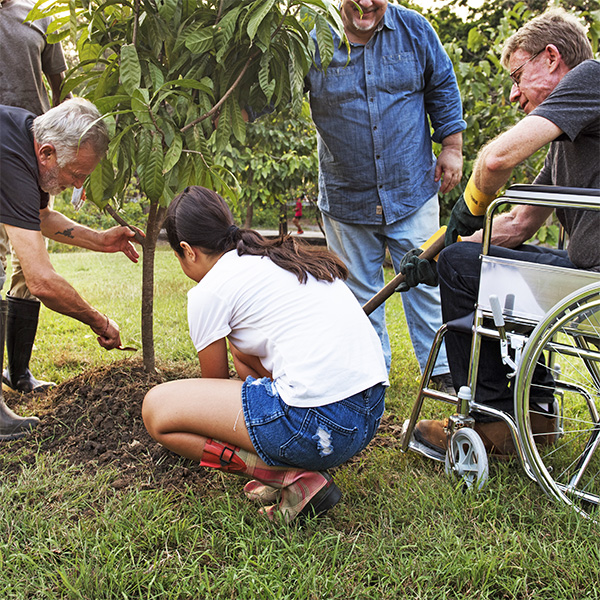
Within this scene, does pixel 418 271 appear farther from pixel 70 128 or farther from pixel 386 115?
pixel 70 128

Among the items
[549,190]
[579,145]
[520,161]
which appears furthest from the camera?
[579,145]

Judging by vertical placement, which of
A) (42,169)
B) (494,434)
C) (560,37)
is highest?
(560,37)

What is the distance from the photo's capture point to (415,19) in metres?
2.91

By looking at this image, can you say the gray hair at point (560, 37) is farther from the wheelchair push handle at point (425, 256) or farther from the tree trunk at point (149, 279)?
the tree trunk at point (149, 279)

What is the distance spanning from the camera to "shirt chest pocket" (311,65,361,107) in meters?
2.90

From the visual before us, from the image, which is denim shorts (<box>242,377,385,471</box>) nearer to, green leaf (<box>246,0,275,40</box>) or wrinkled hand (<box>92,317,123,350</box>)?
wrinkled hand (<box>92,317,123,350</box>)

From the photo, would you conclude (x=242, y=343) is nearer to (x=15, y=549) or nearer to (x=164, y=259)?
(x=15, y=549)

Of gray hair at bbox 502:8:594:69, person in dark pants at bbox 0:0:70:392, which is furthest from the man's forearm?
gray hair at bbox 502:8:594:69

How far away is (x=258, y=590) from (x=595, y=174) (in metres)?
1.61

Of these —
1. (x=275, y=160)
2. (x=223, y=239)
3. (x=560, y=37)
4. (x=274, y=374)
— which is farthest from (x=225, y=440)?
(x=275, y=160)

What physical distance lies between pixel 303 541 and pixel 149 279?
1.56 metres

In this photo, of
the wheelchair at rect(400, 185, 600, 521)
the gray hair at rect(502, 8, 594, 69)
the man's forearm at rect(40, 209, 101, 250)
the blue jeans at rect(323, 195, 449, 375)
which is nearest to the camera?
the wheelchair at rect(400, 185, 600, 521)

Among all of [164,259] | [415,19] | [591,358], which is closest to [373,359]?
[591,358]

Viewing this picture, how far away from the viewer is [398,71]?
9.49ft
